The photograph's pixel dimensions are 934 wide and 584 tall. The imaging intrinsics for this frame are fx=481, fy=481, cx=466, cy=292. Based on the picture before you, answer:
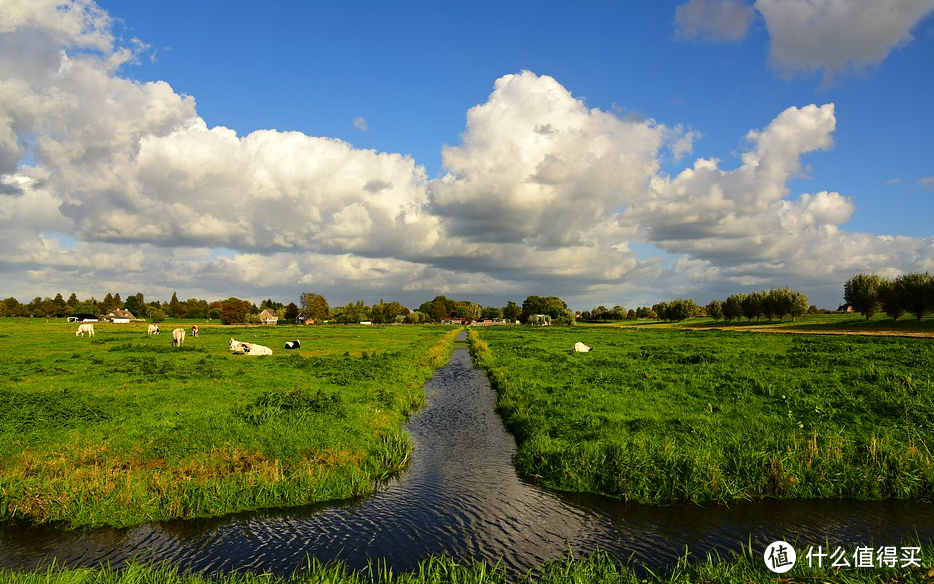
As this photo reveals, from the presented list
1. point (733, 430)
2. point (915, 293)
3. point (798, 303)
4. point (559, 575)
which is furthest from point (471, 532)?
point (798, 303)

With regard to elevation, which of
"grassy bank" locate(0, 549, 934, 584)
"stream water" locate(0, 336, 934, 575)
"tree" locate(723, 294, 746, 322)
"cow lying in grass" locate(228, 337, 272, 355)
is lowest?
"stream water" locate(0, 336, 934, 575)

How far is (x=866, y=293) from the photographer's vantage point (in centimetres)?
11181

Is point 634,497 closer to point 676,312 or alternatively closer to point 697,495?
point 697,495

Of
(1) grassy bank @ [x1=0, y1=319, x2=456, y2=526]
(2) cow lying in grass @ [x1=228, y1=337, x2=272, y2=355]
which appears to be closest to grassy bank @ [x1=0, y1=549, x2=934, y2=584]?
(1) grassy bank @ [x1=0, y1=319, x2=456, y2=526]

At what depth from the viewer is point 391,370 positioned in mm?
38719

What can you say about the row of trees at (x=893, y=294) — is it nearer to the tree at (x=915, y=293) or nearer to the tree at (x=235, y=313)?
the tree at (x=915, y=293)

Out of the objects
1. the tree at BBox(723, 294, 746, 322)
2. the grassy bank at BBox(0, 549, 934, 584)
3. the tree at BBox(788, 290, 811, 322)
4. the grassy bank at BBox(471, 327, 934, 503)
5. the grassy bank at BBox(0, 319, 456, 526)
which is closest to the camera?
the grassy bank at BBox(0, 549, 934, 584)

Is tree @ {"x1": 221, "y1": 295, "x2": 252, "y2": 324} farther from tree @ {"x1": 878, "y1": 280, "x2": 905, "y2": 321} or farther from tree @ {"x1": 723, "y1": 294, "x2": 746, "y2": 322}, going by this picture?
tree @ {"x1": 878, "y1": 280, "x2": 905, "y2": 321}

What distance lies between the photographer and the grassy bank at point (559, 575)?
9.43 metres

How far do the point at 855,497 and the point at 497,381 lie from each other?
81.9 feet

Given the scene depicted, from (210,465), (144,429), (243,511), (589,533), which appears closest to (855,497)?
(589,533)

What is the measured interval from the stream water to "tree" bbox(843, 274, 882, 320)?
408 ft

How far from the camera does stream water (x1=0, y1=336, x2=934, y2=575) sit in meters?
11.7

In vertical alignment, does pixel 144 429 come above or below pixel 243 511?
above
